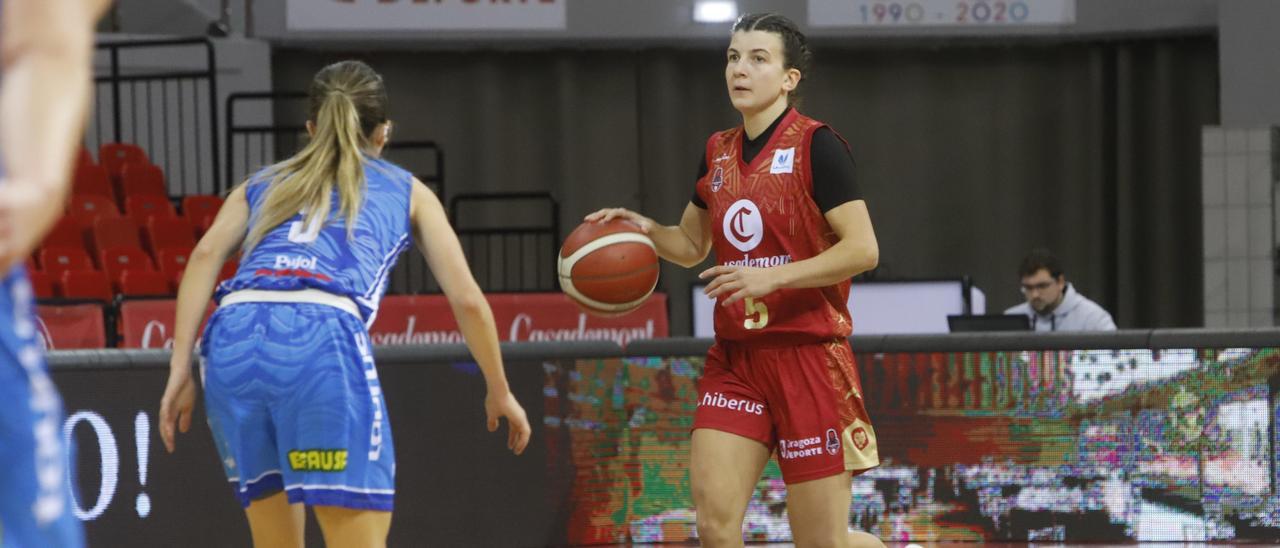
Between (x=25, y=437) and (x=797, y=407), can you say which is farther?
(x=797, y=407)

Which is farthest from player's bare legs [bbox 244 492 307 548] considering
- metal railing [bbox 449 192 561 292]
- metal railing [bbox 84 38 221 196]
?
metal railing [bbox 449 192 561 292]

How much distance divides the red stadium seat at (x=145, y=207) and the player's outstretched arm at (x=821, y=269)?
881 cm

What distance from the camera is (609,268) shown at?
168 inches

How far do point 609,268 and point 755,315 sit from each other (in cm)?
48

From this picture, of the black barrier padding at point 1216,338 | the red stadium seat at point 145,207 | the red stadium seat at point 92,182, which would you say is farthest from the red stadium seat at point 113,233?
the black barrier padding at point 1216,338

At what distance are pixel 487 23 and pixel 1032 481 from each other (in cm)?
844

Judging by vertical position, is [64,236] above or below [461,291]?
above

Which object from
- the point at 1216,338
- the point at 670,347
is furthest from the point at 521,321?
the point at 1216,338

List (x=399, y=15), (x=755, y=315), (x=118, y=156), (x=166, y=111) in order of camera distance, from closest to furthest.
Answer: (x=755, y=315) → (x=118, y=156) → (x=399, y=15) → (x=166, y=111)

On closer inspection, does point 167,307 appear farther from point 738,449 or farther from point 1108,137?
point 1108,137

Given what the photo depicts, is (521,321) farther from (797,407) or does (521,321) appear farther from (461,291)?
(461,291)

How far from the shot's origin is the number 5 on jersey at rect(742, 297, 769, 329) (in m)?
3.98

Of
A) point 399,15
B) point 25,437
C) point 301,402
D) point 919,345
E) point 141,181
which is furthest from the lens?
point 399,15

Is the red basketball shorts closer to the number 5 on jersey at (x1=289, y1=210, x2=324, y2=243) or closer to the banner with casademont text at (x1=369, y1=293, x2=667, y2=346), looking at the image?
the number 5 on jersey at (x1=289, y1=210, x2=324, y2=243)
